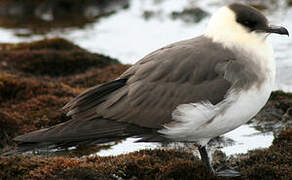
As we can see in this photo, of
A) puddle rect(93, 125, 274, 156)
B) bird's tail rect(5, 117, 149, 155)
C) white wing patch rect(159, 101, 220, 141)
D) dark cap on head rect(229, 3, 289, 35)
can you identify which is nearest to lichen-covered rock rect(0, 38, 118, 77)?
puddle rect(93, 125, 274, 156)

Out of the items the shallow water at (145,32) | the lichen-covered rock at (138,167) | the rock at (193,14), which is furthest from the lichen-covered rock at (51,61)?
the rock at (193,14)

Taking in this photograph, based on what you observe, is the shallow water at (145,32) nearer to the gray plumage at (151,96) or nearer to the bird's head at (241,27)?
the bird's head at (241,27)

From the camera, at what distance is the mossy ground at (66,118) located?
204 inches

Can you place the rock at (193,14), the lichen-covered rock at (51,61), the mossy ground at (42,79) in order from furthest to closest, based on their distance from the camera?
the rock at (193,14) → the lichen-covered rock at (51,61) → the mossy ground at (42,79)

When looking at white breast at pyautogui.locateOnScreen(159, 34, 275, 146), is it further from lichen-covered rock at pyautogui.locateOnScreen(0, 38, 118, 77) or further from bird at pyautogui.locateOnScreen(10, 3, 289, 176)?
lichen-covered rock at pyautogui.locateOnScreen(0, 38, 118, 77)

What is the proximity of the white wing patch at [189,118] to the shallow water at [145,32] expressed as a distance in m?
4.31

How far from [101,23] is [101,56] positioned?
15.9 feet

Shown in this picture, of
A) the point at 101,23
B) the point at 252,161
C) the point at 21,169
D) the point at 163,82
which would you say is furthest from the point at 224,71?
the point at 101,23

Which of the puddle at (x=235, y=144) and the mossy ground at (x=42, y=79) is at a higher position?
the mossy ground at (x=42, y=79)

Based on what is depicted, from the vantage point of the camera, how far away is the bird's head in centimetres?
536

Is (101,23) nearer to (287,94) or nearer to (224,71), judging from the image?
(287,94)

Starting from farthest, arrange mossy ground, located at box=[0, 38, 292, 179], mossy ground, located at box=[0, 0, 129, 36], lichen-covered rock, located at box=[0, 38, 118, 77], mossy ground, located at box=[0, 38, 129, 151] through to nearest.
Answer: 1. mossy ground, located at box=[0, 0, 129, 36]
2. lichen-covered rock, located at box=[0, 38, 118, 77]
3. mossy ground, located at box=[0, 38, 129, 151]
4. mossy ground, located at box=[0, 38, 292, 179]

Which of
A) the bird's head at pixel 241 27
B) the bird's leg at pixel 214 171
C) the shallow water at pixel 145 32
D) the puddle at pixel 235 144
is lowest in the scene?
the bird's leg at pixel 214 171

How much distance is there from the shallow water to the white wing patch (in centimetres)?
431
